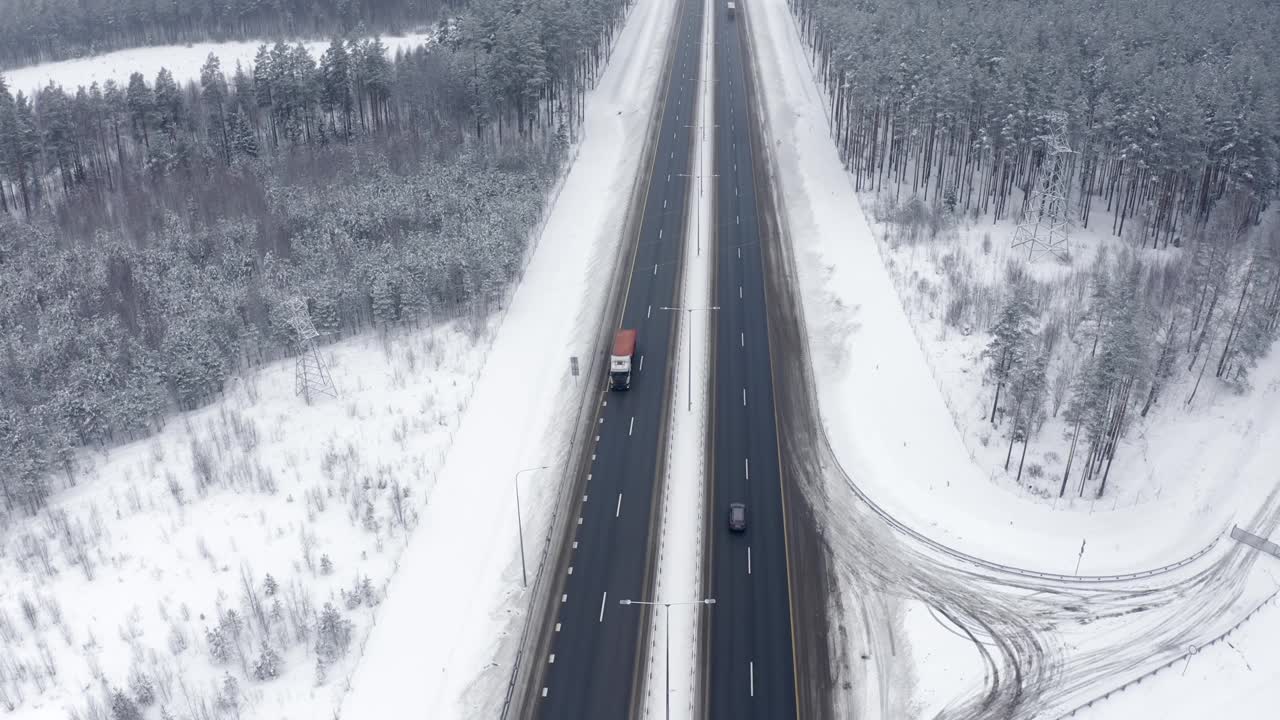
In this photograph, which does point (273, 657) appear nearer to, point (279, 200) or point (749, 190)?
point (279, 200)

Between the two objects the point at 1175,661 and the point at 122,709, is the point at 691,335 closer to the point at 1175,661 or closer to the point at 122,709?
the point at 1175,661

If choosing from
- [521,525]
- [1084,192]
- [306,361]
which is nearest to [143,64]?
[306,361]

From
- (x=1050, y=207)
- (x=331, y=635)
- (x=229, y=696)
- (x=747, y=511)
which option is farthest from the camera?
(x=1050, y=207)

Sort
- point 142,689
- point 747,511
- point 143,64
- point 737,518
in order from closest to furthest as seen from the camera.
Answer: point 142,689 < point 737,518 < point 747,511 < point 143,64

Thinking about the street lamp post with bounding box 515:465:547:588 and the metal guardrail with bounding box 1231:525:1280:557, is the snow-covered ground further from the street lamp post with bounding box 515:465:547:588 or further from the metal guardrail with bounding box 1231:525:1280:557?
the street lamp post with bounding box 515:465:547:588

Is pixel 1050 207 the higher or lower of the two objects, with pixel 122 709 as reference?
higher

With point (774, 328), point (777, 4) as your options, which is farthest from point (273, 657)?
point (777, 4)

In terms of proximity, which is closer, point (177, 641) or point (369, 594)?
point (177, 641)
